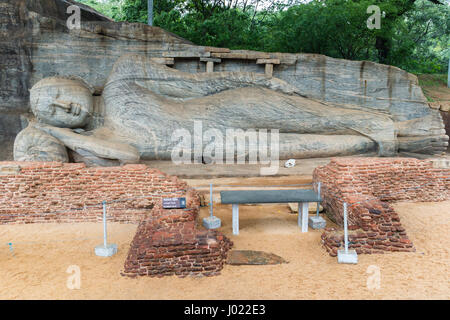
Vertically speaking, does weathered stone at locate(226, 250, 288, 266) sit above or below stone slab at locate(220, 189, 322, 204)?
below

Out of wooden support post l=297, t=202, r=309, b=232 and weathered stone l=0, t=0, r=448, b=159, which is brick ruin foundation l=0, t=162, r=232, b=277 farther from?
weathered stone l=0, t=0, r=448, b=159

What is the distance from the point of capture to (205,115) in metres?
7.34

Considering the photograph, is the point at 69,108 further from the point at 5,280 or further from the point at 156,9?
the point at 156,9

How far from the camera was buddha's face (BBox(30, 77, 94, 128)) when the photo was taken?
22.6 feet

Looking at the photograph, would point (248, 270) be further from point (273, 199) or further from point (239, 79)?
point (239, 79)

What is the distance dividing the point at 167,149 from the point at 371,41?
804cm

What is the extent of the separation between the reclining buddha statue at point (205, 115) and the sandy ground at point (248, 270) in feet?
7.63

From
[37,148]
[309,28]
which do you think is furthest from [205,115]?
[309,28]

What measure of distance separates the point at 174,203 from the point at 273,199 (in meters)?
1.39

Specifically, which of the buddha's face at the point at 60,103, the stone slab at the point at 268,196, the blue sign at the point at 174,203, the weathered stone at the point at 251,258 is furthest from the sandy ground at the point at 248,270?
the buddha's face at the point at 60,103

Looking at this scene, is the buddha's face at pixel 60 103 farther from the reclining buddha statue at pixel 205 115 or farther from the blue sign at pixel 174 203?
the blue sign at pixel 174 203

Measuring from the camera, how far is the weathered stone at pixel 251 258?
4.09 meters

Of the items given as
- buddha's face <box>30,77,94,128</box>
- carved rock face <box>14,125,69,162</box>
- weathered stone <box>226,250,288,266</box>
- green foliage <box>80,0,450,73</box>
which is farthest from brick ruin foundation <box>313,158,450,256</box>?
green foliage <box>80,0,450,73</box>

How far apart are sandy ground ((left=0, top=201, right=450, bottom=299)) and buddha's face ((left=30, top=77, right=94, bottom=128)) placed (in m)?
2.53
